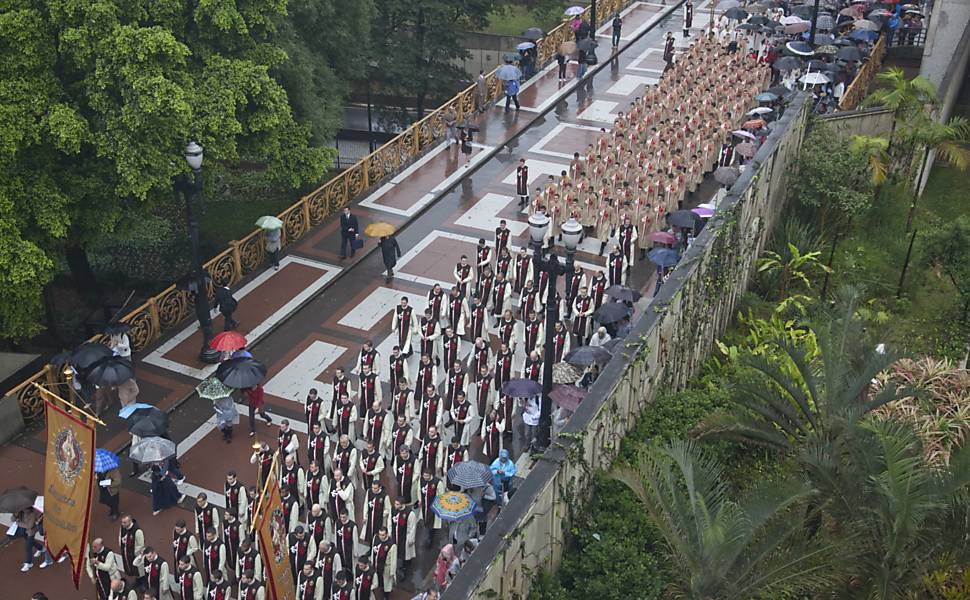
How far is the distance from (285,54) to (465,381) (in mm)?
7560

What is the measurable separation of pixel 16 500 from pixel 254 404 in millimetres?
3871

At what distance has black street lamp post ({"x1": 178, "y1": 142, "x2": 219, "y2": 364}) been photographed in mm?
15680

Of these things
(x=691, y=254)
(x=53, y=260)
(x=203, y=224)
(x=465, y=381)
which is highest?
(x=691, y=254)

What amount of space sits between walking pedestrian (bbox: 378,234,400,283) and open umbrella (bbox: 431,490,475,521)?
26.3ft

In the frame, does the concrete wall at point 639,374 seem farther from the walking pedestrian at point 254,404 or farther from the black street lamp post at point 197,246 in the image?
the black street lamp post at point 197,246

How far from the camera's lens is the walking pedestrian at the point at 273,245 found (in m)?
21.0

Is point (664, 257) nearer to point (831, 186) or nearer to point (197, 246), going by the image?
point (831, 186)

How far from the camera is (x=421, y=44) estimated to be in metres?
31.7

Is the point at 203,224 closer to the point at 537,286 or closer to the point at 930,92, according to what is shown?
the point at 537,286

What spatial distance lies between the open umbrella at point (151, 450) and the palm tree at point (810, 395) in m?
7.32

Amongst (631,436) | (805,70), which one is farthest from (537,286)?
(805,70)

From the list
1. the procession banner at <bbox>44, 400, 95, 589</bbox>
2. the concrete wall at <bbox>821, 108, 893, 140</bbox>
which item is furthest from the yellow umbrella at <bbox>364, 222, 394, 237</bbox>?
the concrete wall at <bbox>821, 108, 893, 140</bbox>

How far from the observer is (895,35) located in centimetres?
3234

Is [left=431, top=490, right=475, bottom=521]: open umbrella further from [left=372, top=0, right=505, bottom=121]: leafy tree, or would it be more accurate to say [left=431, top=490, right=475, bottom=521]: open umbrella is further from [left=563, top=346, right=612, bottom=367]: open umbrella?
[left=372, top=0, right=505, bottom=121]: leafy tree
